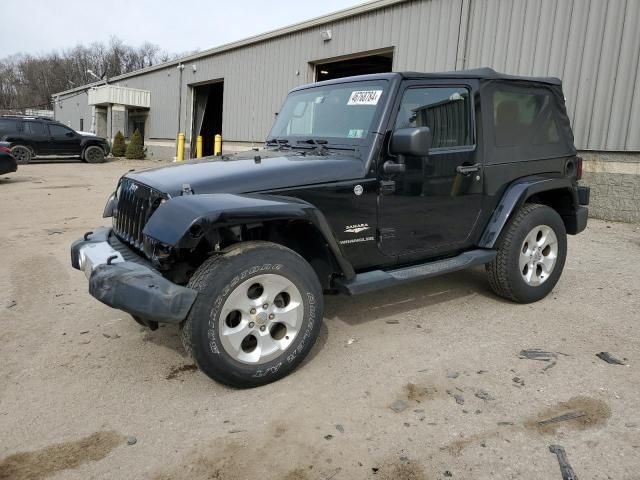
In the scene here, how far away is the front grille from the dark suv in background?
58.2ft

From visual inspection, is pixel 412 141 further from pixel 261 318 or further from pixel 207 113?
pixel 207 113

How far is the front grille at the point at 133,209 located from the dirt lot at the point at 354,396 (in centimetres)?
79

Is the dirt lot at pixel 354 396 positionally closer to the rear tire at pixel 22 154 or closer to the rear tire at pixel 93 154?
the rear tire at pixel 22 154

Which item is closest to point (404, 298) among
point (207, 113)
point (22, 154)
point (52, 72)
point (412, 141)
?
point (412, 141)

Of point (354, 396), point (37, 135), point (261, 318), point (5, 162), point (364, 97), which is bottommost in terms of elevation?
point (354, 396)

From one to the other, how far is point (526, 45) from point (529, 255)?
674cm

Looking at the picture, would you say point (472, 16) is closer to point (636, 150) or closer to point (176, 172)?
point (636, 150)

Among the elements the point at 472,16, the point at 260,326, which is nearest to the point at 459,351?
the point at 260,326

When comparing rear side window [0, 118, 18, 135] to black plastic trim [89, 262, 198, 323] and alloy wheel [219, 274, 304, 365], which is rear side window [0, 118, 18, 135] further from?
alloy wheel [219, 274, 304, 365]

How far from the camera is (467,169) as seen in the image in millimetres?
4020

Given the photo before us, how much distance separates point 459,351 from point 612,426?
3.61 ft

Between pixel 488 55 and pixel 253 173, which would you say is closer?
pixel 253 173

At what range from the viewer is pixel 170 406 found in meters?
2.85

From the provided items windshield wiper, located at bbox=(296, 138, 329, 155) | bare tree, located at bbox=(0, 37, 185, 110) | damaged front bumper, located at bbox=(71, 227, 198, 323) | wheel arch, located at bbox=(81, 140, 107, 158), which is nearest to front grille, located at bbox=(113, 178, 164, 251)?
damaged front bumper, located at bbox=(71, 227, 198, 323)
